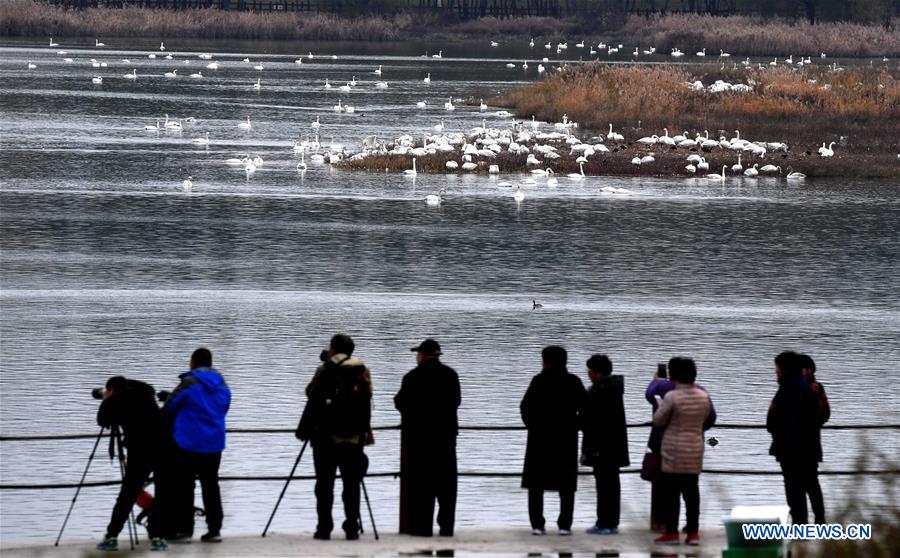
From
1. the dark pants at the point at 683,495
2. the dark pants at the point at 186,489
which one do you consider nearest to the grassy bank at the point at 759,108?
the dark pants at the point at 683,495

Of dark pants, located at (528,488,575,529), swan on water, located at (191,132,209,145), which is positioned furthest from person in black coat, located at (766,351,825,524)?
swan on water, located at (191,132,209,145)

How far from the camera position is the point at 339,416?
46.1ft

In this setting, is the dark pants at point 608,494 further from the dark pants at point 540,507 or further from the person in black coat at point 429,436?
the person in black coat at point 429,436

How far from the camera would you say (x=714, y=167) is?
58.6m

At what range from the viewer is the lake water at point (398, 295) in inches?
875

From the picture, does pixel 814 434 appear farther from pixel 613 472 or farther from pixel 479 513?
pixel 479 513

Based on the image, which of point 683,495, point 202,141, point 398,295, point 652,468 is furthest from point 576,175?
point 683,495

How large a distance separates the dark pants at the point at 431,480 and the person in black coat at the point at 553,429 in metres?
0.67

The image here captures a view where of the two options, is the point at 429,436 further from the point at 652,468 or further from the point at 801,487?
the point at 801,487

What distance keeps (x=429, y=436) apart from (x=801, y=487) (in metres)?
3.18

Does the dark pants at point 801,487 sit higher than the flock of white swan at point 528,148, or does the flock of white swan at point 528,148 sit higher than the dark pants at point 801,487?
the flock of white swan at point 528,148

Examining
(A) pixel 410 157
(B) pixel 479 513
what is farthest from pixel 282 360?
(A) pixel 410 157

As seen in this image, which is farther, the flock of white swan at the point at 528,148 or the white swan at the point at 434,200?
the flock of white swan at the point at 528,148

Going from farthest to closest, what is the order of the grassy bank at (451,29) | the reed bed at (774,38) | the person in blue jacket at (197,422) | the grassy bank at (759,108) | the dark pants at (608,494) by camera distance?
1. the grassy bank at (451,29)
2. the reed bed at (774,38)
3. the grassy bank at (759,108)
4. the dark pants at (608,494)
5. the person in blue jacket at (197,422)
